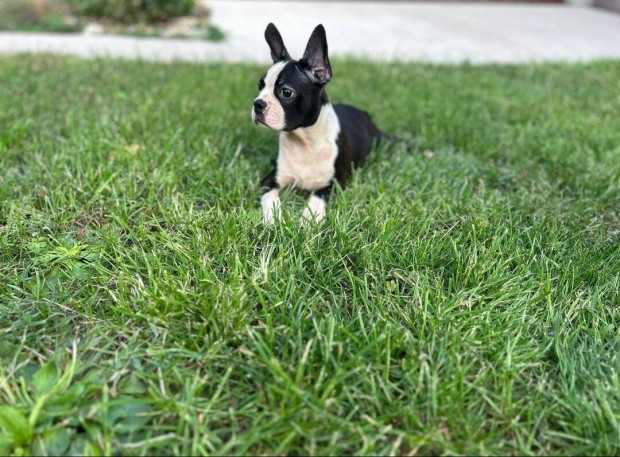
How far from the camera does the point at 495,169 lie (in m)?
3.67

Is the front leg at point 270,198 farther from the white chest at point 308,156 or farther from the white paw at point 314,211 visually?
the white paw at point 314,211

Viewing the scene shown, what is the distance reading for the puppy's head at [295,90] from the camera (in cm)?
280

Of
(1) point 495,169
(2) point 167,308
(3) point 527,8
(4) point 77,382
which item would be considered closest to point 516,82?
(1) point 495,169

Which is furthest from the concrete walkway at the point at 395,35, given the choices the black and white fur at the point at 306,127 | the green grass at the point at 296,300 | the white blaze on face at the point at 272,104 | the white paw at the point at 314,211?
the white paw at the point at 314,211

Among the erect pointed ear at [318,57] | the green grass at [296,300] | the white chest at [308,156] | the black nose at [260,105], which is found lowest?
the green grass at [296,300]

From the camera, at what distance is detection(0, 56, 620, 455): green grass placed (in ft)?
5.48

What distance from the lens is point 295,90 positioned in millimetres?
2807

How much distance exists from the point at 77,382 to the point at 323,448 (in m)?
0.81

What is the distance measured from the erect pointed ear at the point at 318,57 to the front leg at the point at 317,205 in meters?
0.61

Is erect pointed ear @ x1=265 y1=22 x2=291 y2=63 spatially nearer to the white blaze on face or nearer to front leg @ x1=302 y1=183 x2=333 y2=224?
the white blaze on face

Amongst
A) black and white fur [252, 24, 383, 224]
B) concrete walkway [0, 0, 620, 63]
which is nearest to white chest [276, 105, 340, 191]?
black and white fur [252, 24, 383, 224]

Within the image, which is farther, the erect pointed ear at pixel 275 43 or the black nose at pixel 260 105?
the erect pointed ear at pixel 275 43

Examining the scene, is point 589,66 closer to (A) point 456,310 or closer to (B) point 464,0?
(A) point 456,310

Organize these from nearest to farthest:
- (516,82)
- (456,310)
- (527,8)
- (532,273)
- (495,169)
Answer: (456,310) → (532,273) → (495,169) → (516,82) → (527,8)
